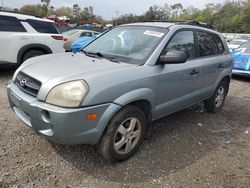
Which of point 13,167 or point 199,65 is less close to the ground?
point 199,65

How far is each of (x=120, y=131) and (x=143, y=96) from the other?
0.50 m

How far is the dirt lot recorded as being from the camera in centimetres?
290

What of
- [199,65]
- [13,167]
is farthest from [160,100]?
[13,167]

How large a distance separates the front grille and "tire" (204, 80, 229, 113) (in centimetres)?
346

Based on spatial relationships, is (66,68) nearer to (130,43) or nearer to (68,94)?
(68,94)

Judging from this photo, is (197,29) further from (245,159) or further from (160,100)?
(245,159)

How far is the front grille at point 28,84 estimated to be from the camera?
283 centimetres

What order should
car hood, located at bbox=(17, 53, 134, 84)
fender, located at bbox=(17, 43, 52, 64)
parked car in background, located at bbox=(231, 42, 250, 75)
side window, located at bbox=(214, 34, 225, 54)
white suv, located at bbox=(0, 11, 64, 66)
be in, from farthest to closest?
parked car in background, located at bbox=(231, 42, 250, 75) → fender, located at bbox=(17, 43, 52, 64) → white suv, located at bbox=(0, 11, 64, 66) → side window, located at bbox=(214, 34, 225, 54) → car hood, located at bbox=(17, 53, 134, 84)

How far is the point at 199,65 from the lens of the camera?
4211 mm

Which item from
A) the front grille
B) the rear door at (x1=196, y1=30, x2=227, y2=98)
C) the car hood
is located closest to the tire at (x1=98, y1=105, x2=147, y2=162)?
the car hood

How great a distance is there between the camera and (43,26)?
24.5 feet

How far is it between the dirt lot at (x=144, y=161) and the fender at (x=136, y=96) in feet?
2.52

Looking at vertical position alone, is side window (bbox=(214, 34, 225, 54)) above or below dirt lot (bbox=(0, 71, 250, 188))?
above

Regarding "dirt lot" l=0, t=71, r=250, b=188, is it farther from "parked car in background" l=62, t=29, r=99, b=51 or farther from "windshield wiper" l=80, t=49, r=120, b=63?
"parked car in background" l=62, t=29, r=99, b=51
